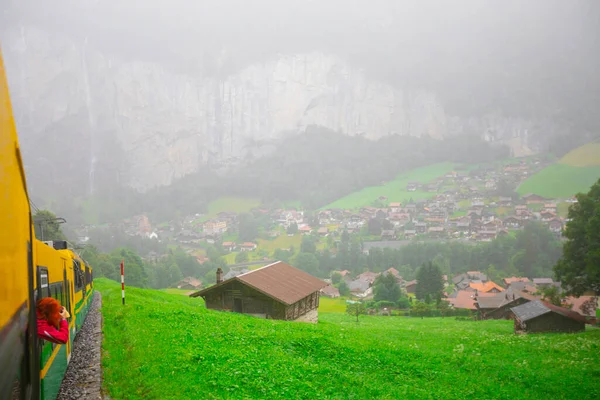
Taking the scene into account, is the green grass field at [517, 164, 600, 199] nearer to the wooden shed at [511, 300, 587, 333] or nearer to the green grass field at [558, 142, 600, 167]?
the green grass field at [558, 142, 600, 167]

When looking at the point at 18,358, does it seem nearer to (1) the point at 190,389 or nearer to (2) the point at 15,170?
(2) the point at 15,170

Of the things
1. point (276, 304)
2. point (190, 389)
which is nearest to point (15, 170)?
point (190, 389)

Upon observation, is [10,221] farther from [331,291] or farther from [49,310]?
[331,291]

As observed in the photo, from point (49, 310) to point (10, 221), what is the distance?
2.33 metres

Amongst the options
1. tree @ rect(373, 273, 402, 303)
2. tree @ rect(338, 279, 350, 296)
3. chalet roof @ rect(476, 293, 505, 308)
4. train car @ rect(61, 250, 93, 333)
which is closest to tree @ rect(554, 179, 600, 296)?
chalet roof @ rect(476, 293, 505, 308)

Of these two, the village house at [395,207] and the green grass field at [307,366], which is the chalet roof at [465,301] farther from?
the village house at [395,207]

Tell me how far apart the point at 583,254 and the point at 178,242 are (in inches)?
5379

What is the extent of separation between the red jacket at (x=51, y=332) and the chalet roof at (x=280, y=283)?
23577 mm

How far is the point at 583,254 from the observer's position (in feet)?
119

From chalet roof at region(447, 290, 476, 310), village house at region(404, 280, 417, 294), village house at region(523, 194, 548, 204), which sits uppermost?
village house at region(523, 194, 548, 204)

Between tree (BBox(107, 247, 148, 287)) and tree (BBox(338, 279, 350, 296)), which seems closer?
tree (BBox(107, 247, 148, 287))

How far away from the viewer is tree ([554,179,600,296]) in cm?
3544

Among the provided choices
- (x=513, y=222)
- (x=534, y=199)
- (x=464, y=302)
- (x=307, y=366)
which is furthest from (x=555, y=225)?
(x=307, y=366)

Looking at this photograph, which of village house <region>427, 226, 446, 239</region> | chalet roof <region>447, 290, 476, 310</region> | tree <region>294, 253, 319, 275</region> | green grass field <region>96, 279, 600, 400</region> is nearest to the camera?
green grass field <region>96, 279, 600, 400</region>
